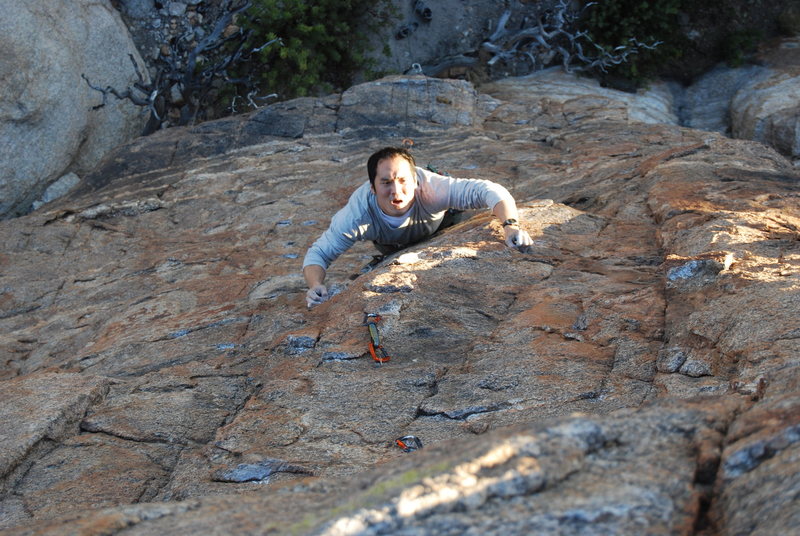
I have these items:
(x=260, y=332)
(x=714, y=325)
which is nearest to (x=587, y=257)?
(x=714, y=325)

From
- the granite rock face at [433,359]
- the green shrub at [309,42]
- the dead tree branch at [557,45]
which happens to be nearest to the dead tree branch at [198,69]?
the green shrub at [309,42]

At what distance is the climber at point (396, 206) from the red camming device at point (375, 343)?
730 mm

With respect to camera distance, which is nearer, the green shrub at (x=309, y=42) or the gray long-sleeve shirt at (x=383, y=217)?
the gray long-sleeve shirt at (x=383, y=217)

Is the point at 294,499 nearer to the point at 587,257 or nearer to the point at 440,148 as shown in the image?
the point at 587,257

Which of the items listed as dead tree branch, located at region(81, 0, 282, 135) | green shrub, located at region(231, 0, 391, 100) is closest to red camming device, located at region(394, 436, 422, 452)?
dead tree branch, located at region(81, 0, 282, 135)

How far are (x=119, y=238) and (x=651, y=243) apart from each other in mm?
4711

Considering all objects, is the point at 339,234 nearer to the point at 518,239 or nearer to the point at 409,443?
the point at 518,239

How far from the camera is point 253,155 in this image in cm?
841

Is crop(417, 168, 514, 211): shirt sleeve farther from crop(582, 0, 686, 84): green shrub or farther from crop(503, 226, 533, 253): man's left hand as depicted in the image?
crop(582, 0, 686, 84): green shrub

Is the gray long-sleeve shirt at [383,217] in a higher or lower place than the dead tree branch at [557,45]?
lower

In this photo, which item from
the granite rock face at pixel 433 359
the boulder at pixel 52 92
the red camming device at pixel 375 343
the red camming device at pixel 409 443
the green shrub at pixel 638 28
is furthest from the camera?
the green shrub at pixel 638 28

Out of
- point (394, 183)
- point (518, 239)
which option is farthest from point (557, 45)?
point (518, 239)

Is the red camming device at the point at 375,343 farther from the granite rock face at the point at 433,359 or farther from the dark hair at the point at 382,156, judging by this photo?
the dark hair at the point at 382,156

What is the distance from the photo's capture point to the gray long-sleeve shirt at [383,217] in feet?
15.5
